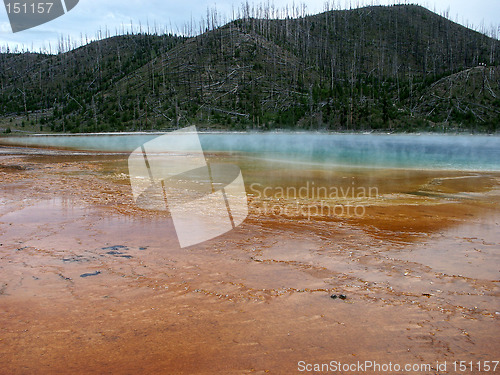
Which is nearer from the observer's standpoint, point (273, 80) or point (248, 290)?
point (248, 290)

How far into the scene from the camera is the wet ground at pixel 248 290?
10.9ft

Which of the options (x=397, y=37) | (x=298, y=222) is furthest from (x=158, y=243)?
(x=397, y=37)

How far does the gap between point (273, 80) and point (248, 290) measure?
205ft

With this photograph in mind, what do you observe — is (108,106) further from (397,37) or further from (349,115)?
(397,37)

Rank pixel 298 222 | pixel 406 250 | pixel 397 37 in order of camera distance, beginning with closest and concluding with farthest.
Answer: pixel 406 250 < pixel 298 222 < pixel 397 37

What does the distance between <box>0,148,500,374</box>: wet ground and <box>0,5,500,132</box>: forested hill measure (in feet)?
152

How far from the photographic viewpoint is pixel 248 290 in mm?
4562

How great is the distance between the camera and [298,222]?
7.90 meters

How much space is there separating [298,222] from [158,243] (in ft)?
9.34

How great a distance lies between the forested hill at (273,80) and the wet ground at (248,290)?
46.3 metres

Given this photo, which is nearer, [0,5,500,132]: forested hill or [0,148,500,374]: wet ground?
[0,148,500,374]: wet ground

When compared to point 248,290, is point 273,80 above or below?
above

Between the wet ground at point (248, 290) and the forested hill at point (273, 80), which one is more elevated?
the forested hill at point (273, 80)

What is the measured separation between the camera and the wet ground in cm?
332
